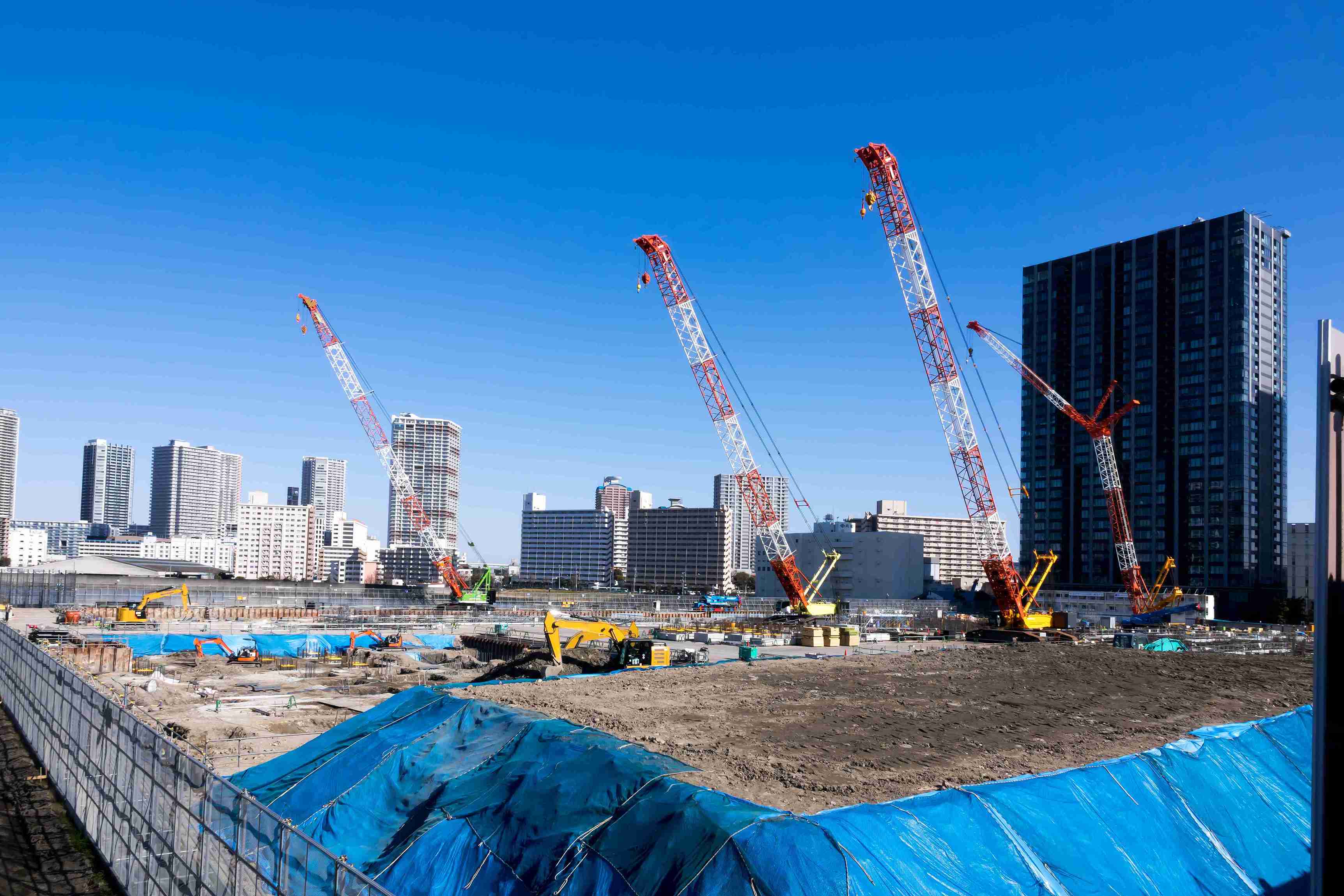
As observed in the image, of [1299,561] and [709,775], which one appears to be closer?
[709,775]

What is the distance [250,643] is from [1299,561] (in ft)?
491

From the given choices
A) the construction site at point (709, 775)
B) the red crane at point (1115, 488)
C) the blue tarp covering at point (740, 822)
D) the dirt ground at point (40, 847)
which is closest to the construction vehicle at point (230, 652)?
the construction site at point (709, 775)

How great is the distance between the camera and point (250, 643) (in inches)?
2149

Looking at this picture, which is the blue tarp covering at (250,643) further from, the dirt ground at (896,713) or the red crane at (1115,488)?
the red crane at (1115,488)

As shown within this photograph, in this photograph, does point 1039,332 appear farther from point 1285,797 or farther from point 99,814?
point 99,814

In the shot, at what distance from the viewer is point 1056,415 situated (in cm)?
14538

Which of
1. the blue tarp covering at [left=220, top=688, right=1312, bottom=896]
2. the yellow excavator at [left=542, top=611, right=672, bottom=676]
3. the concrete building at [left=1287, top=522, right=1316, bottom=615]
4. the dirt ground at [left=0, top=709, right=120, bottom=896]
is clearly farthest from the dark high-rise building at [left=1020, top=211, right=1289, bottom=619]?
the dirt ground at [left=0, top=709, right=120, bottom=896]

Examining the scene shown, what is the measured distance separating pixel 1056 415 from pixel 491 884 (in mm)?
146409

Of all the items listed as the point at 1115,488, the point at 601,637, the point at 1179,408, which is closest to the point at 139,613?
the point at 601,637

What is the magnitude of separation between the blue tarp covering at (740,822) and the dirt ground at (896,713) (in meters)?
1.51

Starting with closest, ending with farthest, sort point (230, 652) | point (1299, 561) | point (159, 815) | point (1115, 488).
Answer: point (159, 815) < point (230, 652) < point (1115, 488) < point (1299, 561)

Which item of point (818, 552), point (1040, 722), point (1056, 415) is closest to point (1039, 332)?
point (1056, 415)

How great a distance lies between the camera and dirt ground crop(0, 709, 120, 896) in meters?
14.6

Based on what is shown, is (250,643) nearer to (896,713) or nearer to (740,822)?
(896,713)
